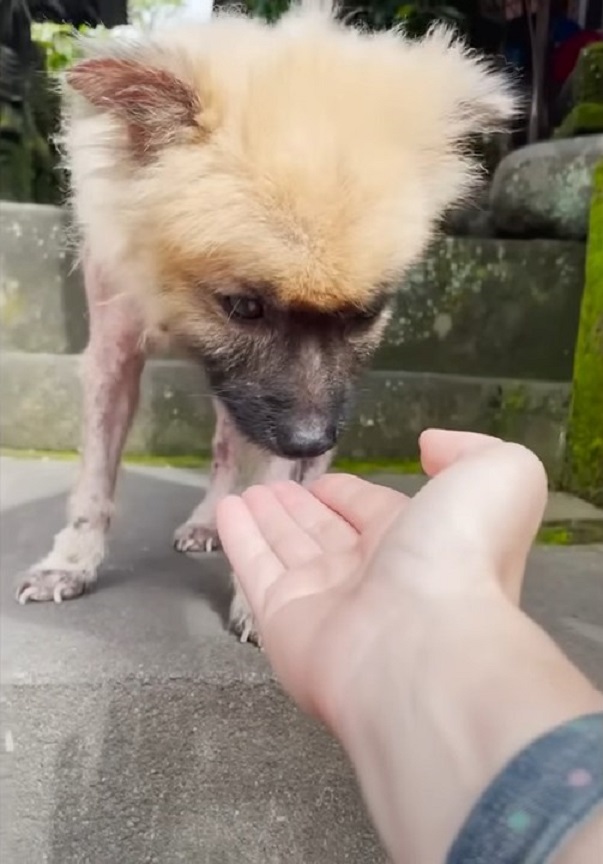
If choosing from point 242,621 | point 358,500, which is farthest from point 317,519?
Result: point 242,621

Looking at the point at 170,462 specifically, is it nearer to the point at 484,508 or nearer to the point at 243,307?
the point at 243,307

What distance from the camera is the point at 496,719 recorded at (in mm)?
558

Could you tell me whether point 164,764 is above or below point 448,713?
below

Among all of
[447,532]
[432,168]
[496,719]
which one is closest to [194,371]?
[432,168]

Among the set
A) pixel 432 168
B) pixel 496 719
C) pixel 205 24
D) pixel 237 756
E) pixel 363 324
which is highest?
pixel 205 24

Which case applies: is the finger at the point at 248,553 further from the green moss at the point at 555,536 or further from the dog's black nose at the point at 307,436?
the green moss at the point at 555,536

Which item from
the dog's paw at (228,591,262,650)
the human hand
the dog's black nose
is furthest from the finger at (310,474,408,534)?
the dog's paw at (228,591,262,650)

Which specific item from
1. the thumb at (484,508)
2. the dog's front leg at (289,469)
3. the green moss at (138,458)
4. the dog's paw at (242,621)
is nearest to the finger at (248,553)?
the thumb at (484,508)

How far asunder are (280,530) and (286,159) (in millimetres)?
405

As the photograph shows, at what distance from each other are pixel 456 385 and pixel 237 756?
28.6 inches

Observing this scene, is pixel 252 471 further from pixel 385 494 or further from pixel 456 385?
pixel 385 494

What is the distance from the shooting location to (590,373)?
147 centimetres

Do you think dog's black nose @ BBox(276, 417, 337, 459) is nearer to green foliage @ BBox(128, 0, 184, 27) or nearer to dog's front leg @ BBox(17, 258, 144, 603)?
dog's front leg @ BBox(17, 258, 144, 603)

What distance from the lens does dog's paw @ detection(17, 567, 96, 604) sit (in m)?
1.27
